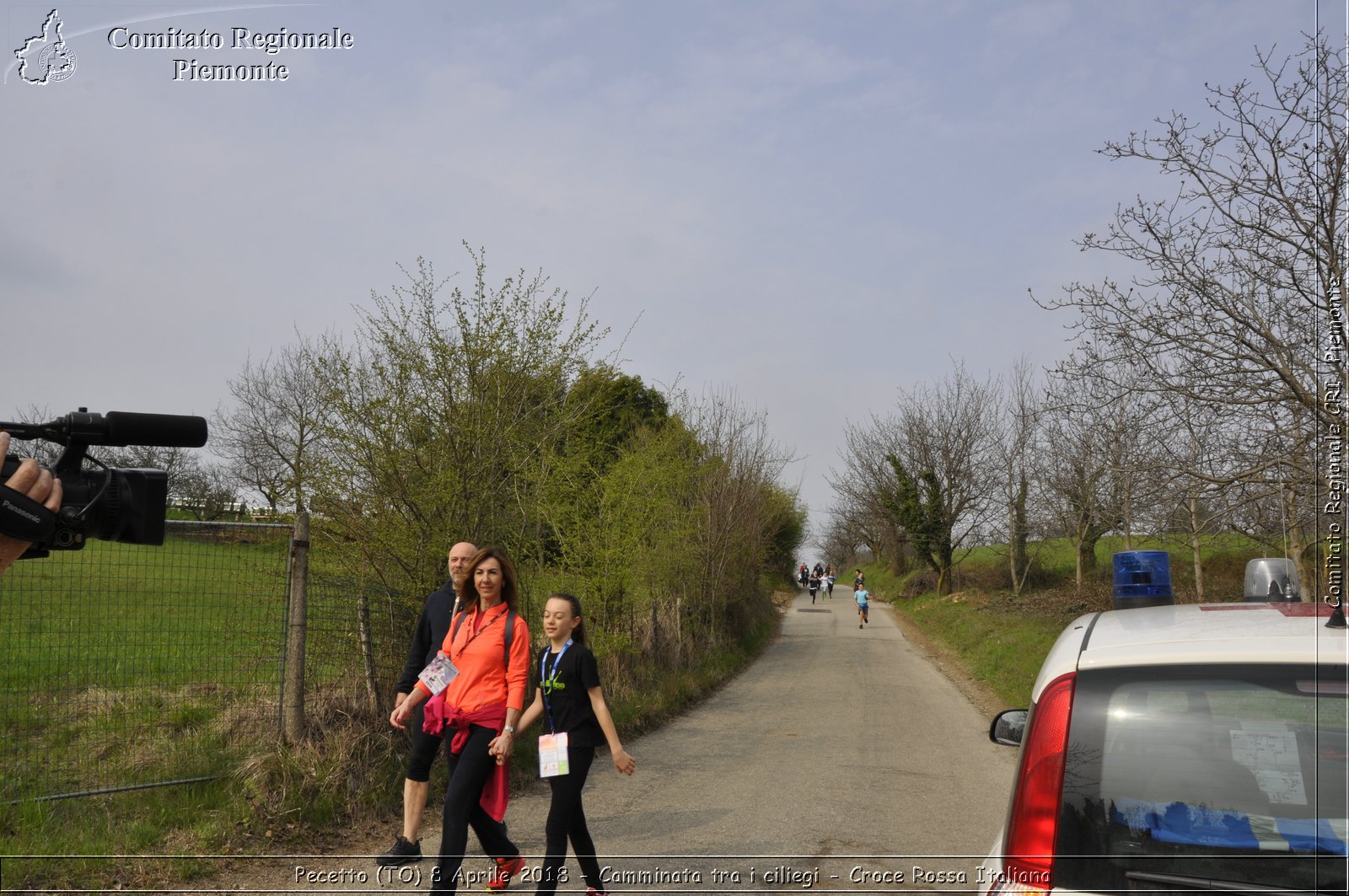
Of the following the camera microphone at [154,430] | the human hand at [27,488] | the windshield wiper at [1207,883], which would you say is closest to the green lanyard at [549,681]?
the camera microphone at [154,430]

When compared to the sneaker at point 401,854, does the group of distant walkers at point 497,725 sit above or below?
above

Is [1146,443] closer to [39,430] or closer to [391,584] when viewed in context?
[391,584]

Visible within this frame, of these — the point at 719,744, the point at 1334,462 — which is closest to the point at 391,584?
the point at 719,744

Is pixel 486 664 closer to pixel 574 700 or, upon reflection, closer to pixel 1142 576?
pixel 574 700

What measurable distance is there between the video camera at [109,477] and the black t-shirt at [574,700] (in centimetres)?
282

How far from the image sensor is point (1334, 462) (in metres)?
6.79

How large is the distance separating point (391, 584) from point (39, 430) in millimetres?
5552

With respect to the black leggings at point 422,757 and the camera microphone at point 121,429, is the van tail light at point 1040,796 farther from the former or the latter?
the black leggings at point 422,757

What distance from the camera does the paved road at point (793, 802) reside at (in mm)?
5871

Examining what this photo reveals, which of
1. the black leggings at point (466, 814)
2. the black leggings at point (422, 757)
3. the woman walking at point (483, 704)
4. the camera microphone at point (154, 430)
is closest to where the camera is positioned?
the camera microphone at point (154, 430)

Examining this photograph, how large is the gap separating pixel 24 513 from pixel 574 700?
330 centimetres

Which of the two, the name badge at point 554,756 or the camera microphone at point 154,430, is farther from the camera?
the name badge at point 554,756

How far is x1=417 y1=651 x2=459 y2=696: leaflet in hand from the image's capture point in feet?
17.7

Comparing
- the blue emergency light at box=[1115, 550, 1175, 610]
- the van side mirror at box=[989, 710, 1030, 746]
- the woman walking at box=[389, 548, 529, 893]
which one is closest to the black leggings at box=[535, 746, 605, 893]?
the woman walking at box=[389, 548, 529, 893]
